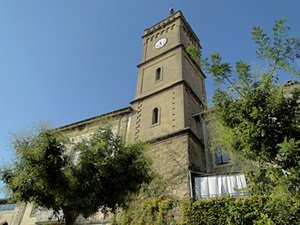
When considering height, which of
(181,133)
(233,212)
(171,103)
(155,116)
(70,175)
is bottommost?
(233,212)

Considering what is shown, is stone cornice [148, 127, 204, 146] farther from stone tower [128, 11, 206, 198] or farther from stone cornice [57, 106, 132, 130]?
stone cornice [57, 106, 132, 130]

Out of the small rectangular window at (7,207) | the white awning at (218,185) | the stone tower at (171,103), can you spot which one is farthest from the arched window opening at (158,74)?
the small rectangular window at (7,207)

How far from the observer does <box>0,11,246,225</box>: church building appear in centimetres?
1155

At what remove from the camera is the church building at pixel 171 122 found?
11555 mm

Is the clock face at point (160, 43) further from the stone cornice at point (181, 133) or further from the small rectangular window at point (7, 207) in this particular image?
the small rectangular window at point (7, 207)

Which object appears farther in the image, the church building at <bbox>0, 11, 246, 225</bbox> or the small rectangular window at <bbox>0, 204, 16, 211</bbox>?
the small rectangular window at <bbox>0, 204, 16, 211</bbox>

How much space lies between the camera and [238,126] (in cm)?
649

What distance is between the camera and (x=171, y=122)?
572 inches

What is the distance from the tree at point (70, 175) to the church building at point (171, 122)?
9.44 ft

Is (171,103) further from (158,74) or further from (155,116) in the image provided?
(158,74)

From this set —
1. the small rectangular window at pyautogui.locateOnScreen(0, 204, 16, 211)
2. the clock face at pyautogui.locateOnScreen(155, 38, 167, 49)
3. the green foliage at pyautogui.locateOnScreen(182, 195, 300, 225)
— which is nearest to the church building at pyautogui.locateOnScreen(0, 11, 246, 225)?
the clock face at pyautogui.locateOnScreen(155, 38, 167, 49)

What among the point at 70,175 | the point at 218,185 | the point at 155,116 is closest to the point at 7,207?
the point at 155,116

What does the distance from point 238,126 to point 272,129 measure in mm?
795

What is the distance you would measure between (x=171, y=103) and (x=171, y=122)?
151cm
